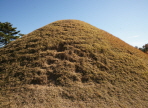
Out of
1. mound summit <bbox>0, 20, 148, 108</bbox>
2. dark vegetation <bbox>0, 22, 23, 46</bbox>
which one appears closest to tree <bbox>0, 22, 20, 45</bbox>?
dark vegetation <bbox>0, 22, 23, 46</bbox>

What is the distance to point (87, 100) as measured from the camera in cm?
609

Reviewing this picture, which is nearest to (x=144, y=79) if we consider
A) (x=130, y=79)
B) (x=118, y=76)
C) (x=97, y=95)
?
(x=130, y=79)

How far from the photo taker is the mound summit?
609 cm

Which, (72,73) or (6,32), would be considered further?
(6,32)

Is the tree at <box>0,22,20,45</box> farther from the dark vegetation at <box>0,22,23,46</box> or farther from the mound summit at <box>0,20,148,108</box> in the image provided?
the mound summit at <box>0,20,148,108</box>

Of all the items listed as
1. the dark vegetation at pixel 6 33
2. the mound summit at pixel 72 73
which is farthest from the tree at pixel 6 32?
the mound summit at pixel 72 73

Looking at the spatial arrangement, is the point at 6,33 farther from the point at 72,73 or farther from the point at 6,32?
the point at 72,73

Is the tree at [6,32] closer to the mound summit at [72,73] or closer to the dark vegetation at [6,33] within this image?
the dark vegetation at [6,33]

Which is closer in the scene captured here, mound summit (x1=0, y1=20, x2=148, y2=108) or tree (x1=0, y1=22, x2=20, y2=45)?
mound summit (x1=0, y1=20, x2=148, y2=108)

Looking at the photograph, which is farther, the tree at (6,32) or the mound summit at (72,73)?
the tree at (6,32)

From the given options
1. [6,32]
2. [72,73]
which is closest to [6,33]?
[6,32]

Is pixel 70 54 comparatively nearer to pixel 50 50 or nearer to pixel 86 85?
pixel 50 50

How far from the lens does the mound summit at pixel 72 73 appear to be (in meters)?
6.09

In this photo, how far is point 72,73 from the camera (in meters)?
7.86
